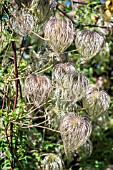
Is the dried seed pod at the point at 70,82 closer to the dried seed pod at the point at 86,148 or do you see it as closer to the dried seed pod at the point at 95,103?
the dried seed pod at the point at 95,103

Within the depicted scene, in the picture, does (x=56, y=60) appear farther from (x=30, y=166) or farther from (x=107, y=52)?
(x=107, y=52)

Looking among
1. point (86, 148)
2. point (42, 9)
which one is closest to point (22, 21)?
point (42, 9)

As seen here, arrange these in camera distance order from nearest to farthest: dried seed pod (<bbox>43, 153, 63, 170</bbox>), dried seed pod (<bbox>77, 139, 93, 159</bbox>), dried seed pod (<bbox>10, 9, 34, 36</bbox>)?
dried seed pod (<bbox>10, 9, 34, 36</bbox>), dried seed pod (<bbox>43, 153, 63, 170</bbox>), dried seed pod (<bbox>77, 139, 93, 159</bbox>)

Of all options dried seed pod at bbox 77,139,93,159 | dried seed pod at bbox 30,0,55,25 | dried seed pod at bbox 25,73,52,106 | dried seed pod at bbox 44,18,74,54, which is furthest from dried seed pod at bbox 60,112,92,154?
dried seed pod at bbox 77,139,93,159

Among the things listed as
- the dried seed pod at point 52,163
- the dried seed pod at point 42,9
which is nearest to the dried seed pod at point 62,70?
the dried seed pod at point 42,9

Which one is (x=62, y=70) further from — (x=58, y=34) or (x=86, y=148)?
(x=86, y=148)

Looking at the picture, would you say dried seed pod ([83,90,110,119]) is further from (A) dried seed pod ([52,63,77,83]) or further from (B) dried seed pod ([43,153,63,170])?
(B) dried seed pod ([43,153,63,170])

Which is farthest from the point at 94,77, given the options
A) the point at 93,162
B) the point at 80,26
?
the point at 80,26
